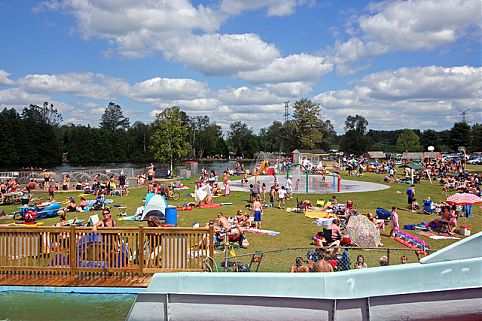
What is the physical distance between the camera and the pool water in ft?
30.7

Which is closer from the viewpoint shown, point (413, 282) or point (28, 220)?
point (413, 282)

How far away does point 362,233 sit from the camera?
14.1 meters

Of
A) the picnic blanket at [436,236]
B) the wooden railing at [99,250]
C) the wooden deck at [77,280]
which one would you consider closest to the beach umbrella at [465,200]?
the picnic blanket at [436,236]

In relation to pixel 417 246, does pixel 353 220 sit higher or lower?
higher

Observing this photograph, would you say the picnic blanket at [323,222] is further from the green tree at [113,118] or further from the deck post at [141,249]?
the green tree at [113,118]

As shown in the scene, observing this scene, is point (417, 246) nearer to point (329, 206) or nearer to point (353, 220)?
point (353, 220)

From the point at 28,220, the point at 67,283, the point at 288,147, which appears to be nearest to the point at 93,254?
the point at 67,283

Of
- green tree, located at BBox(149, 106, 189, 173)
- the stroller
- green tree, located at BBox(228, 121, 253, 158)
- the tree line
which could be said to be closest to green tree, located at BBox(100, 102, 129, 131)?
the tree line

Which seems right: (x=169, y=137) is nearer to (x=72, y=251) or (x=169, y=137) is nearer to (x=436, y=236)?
(x=436, y=236)

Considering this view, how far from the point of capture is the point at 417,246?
1420 centimetres

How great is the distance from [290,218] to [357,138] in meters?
97.1

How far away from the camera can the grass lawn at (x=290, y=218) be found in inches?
491

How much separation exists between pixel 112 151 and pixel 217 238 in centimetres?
9914

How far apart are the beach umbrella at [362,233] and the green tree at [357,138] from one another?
10017 centimetres
